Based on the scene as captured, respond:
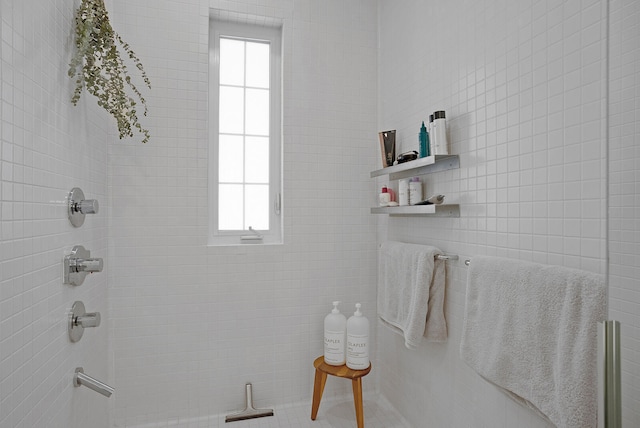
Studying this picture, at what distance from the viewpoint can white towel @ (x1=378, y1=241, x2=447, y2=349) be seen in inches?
58.5

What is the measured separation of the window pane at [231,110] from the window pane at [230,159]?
0.14 ft

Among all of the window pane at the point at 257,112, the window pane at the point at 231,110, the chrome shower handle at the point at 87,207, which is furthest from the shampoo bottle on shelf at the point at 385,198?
the chrome shower handle at the point at 87,207

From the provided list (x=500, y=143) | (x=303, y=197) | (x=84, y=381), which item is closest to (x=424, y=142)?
(x=500, y=143)

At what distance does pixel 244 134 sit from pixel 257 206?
40cm

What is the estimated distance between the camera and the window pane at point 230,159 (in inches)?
77.1

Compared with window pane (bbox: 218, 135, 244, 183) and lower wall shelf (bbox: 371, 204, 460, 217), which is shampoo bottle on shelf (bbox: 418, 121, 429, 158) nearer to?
lower wall shelf (bbox: 371, 204, 460, 217)

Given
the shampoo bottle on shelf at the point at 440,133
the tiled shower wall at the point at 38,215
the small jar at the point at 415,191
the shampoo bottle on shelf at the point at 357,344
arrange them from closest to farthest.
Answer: the tiled shower wall at the point at 38,215
the shampoo bottle on shelf at the point at 440,133
the small jar at the point at 415,191
the shampoo bottle on shelf at the point at 357,344

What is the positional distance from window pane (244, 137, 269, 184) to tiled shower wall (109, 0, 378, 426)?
0.14m

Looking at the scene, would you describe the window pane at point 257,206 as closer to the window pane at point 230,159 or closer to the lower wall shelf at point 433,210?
the window pane at point 230,159

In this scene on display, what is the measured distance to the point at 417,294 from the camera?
4.91 feet

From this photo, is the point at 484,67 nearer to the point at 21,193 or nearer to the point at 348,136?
the point at 348,136

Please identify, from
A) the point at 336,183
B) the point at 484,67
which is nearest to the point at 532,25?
the point at 484,67

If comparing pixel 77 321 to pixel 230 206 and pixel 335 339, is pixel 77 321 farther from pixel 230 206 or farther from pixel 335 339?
pixel 335 339

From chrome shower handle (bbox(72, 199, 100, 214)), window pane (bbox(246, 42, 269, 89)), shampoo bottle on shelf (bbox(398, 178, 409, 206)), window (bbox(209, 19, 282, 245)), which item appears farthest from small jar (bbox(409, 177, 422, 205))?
chrome shower handle (bbox(72, 199, 100, 214))
